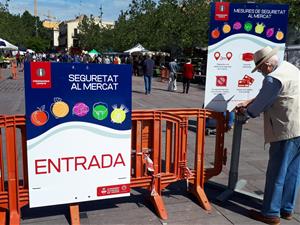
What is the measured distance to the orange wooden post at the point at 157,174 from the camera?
4.36m

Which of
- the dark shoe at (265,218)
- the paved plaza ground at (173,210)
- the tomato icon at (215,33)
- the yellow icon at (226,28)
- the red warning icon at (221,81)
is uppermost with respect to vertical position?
the yellow icon at (226,28)

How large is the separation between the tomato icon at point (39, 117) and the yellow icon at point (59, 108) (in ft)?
0.29

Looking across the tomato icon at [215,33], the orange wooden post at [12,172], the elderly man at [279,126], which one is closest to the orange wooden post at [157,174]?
the elderly man at [279,126]

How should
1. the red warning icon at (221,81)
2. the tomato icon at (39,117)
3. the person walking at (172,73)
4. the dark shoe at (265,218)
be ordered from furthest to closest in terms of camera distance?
the person walking at (172,73)
the red warning icon at (221,81)
the dark shoe at (265,218)
the tomato icon at (39,117)

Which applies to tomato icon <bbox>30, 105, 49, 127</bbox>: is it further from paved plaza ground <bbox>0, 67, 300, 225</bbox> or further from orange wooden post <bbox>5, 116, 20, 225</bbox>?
paved plaza ground <bbox>0, 67, 300, 225</bbox>

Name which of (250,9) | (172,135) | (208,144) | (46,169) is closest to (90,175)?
(46,169)

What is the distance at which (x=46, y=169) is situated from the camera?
385 cm

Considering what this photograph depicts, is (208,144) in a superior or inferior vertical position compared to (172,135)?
inferior

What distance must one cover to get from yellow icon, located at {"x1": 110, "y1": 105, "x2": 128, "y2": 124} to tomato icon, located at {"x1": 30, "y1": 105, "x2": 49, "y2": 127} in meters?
0.70

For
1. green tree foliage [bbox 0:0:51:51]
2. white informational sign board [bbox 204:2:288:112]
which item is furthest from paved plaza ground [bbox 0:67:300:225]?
green tree foliage [bbox 0:0:51:51]

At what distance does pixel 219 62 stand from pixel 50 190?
2.54 metres

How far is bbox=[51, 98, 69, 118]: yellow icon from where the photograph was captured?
12.3 ft

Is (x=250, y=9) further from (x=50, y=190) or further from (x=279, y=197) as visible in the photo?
(x=50, y=190)

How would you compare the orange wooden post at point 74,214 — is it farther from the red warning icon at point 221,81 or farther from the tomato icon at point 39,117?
the red warning icon at point 221,81
